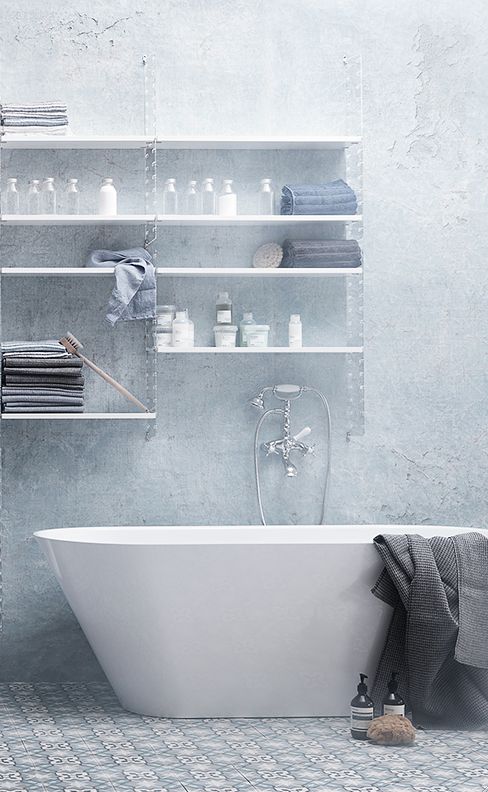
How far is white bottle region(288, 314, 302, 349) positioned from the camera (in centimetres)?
418

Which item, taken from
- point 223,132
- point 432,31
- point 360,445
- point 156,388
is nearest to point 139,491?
point 156,388

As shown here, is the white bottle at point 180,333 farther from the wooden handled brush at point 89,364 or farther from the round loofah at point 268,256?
the round loofah at point 268,256

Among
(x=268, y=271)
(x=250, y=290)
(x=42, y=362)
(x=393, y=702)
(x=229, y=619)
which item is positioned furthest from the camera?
(x=250, y=290)

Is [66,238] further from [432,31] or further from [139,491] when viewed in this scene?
[432,31]

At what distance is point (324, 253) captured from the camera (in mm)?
4109

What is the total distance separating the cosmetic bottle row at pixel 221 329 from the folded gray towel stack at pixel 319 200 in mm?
434

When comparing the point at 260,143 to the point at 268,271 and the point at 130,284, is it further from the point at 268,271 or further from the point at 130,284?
the point at 130,284

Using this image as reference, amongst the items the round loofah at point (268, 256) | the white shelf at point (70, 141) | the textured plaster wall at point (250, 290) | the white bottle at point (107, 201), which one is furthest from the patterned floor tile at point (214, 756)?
the white shelf at point (70, 141)

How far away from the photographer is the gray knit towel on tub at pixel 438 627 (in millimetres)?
3283

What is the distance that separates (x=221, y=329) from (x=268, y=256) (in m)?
0.36

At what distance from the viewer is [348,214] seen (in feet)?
13.5

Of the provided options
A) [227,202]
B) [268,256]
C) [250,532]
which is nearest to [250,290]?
[268,256]

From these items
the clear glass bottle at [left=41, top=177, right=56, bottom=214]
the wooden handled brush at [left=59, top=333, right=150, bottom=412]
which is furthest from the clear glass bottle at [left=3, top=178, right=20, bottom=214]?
the wooden handled brush at [left=59, top=333, right=150, bottom=412]

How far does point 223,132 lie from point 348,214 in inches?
26.3
